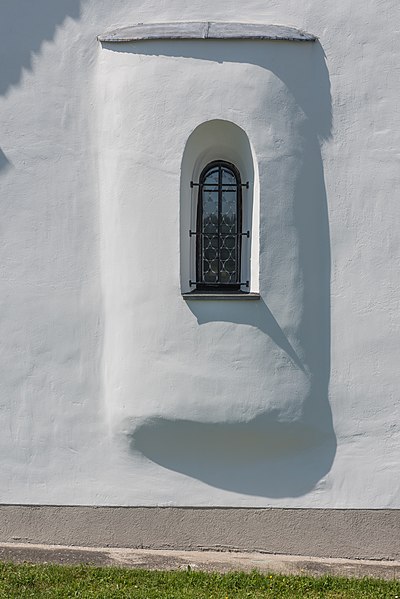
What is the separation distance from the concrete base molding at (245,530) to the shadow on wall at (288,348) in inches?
11.0

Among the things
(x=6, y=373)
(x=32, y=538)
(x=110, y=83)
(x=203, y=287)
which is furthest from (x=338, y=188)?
(x=32, y=538)

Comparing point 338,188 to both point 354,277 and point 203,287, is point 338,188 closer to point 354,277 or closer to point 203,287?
point 354,277

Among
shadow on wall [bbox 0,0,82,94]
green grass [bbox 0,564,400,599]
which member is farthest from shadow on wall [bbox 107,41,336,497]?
green grass [bbox 0,564,400,599]

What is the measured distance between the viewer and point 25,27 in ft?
31.2

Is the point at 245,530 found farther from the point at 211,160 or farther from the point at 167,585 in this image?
the point at 211,160

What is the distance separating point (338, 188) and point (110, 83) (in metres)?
2.41

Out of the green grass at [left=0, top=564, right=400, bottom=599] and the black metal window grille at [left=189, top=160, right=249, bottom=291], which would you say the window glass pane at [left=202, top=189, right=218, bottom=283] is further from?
the green grass at [left=0, top=564, right=400, bottom=599]

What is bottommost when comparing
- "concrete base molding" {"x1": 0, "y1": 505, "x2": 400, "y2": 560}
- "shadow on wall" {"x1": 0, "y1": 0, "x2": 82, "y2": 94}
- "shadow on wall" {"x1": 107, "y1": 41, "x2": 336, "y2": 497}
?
"concrete base molding" {"x1": 0, "y1": 505, "x2": 400, "y2": 560}

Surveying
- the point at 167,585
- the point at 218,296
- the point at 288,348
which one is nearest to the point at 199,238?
the point at 218,296

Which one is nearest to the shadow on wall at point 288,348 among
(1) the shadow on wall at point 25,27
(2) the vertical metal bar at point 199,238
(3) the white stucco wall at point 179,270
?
(3) the white stucco wall at point 179,270

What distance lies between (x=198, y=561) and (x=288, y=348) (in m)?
2.19

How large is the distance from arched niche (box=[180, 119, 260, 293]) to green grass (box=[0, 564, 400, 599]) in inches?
106

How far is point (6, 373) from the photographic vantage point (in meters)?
9.59

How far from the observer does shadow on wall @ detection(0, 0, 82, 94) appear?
9.50 metres
